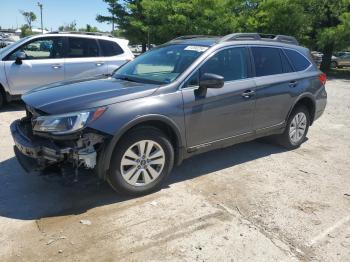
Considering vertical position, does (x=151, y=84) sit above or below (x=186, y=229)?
above

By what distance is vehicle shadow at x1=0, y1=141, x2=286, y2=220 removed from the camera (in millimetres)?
3988

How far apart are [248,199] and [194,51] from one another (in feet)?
6.40

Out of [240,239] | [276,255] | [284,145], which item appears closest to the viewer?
[276,255]

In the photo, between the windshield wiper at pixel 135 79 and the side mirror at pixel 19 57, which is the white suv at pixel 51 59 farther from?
the windshield wiper at pixel 135 79

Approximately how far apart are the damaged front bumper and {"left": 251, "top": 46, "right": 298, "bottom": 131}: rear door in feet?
8.25

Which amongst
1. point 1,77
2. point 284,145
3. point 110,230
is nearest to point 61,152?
point 110,230

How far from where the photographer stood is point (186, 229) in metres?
3.73

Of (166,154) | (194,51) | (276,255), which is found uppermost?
(194,51)

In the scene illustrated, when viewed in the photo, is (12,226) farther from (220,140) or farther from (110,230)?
(220,140)

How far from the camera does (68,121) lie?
3.79m

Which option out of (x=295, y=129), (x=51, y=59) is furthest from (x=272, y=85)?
(x=51, y=59)

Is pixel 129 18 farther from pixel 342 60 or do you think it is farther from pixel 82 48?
pixel 82 48

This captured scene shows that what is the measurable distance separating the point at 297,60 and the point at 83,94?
3.70m

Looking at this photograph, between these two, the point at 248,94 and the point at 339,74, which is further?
the point at 339,74
